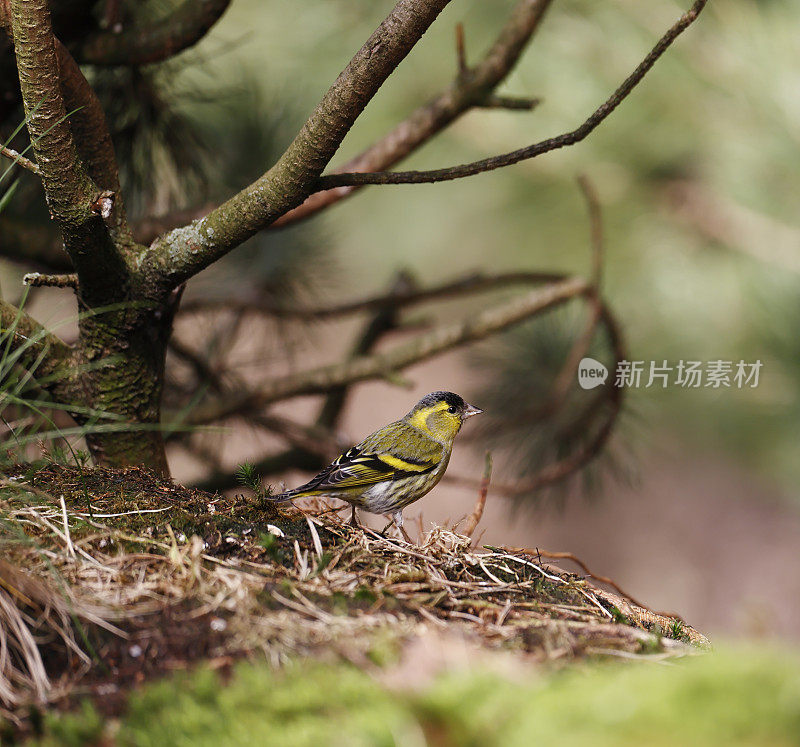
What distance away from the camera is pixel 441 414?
271 cm

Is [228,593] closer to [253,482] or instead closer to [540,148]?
[253,482]

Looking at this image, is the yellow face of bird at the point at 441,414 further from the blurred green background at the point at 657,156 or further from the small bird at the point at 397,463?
the blurred green background at the point at 657,156

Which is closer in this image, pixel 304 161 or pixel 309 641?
pixel 309 641

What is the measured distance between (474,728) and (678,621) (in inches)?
39.4

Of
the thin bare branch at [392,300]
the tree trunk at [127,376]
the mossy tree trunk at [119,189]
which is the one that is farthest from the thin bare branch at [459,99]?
the tree trunk at [127,376]

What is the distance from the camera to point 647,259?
216 inches

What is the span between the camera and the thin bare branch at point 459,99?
256 centimetres

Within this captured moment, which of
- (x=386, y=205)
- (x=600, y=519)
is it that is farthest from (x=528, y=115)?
(x=600, y=519)

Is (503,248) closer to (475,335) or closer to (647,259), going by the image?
(647,259)

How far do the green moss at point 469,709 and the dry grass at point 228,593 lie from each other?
78mm

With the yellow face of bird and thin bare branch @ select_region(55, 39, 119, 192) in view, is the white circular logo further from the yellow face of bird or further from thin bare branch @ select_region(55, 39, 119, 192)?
thin bare branch @ select_region(55, 39, 119, 192)

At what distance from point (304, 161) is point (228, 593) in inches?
30.8

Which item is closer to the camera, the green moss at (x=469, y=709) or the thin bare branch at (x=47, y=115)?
the green moss at (x=469, y=709)

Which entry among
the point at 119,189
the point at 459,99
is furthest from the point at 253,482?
the point at 459,99
